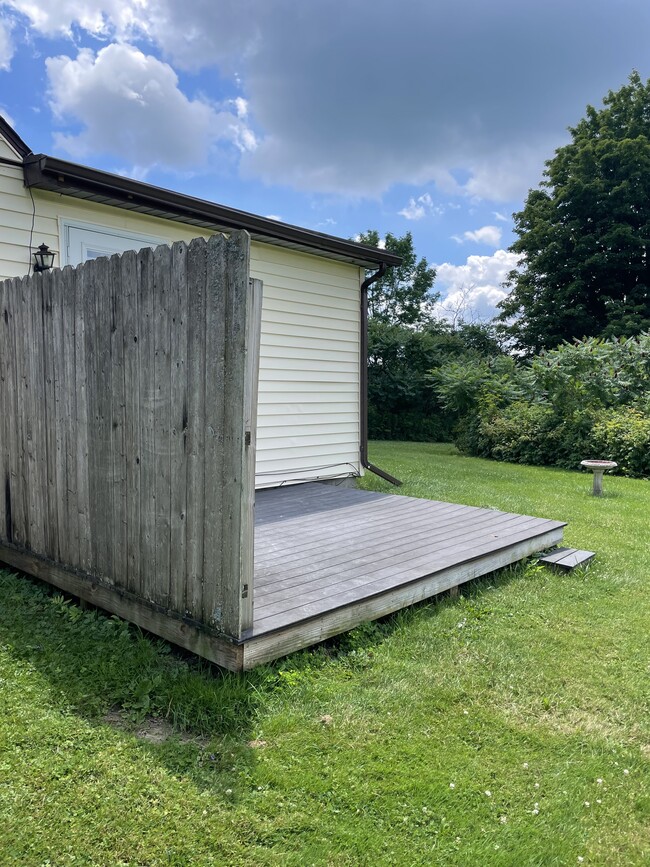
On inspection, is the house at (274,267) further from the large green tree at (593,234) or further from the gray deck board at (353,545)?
the large green tree at (593,234)

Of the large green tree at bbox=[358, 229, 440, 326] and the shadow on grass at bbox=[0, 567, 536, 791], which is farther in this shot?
the large green tree at bbox=[358, 229, 440, 326]

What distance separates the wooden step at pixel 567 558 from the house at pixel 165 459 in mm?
121

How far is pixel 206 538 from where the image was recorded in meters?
2.34

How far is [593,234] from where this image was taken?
65.6 feet

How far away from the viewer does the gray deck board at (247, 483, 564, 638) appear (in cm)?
281

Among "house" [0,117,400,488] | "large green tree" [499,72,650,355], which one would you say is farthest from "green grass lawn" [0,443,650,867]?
"large green tree" [499,72,650,355]

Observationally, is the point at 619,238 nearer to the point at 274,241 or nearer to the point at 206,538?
the point at 274,241

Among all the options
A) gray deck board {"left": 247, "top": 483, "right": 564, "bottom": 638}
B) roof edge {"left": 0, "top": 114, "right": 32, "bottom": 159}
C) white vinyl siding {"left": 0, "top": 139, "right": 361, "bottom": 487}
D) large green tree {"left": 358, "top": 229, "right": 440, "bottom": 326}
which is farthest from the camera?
large green tree {"left": 358, "top": 229, "right": 440, "bottom": 326}

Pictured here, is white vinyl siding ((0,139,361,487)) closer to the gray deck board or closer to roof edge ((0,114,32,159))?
roof edge ((0,114,32,159))

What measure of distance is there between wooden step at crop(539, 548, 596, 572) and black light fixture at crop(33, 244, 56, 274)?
4.52 metres

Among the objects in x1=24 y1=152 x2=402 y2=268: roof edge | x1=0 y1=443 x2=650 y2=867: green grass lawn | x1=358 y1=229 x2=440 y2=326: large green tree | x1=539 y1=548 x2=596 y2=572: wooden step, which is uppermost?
x1=358 y1=229 x2=440 y2=326: large green tree

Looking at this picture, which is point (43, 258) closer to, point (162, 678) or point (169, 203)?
point (169, 203)

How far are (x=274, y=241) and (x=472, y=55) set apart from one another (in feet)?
23.4

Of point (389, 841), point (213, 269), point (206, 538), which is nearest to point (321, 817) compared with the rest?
point (389, 841)
